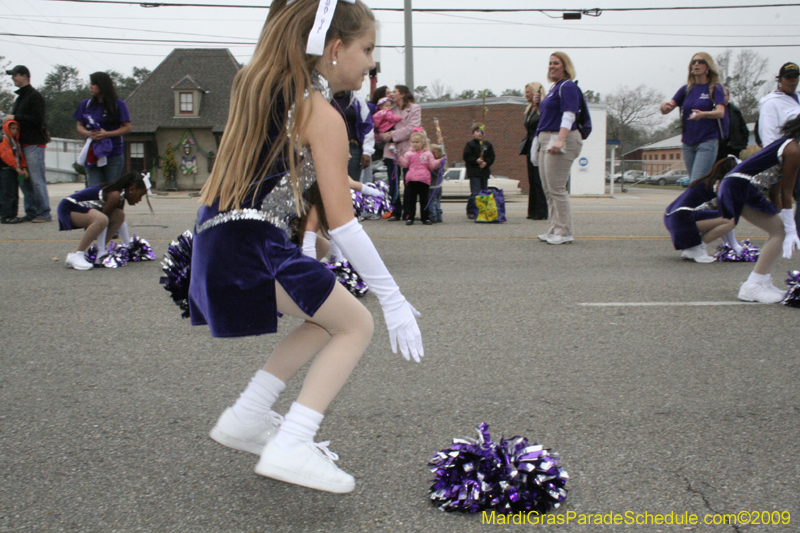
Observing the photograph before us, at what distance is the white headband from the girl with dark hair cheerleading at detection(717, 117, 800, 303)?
4.26 m

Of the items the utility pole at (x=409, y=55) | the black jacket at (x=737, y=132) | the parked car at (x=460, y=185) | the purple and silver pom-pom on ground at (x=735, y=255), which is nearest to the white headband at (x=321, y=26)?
the purple and silver pom-pom on ground at (x=735, y=255)

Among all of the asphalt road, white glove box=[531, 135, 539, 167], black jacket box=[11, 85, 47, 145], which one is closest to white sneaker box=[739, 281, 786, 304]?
the asphalt road

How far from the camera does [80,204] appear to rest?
701 cm

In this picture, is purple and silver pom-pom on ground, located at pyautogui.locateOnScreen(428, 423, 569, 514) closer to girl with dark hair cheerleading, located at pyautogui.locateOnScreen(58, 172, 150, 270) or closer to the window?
girl with dark hair cheerleading, located at pyautogui.locateOnScreen(58, 172, 150, 270)

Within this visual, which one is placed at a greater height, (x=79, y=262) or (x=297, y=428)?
(x=79, y=262)

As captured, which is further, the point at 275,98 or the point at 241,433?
the point at 241,433

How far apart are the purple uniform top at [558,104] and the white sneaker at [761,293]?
11.3ft

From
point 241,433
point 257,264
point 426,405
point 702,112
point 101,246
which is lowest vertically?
point 426,405

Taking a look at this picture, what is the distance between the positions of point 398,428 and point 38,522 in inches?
54.4

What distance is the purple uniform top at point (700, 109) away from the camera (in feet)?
25.7

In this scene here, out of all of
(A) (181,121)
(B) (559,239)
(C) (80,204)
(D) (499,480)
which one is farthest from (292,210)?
(A) (181,121)

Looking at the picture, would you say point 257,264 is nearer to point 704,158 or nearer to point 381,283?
point 381,283

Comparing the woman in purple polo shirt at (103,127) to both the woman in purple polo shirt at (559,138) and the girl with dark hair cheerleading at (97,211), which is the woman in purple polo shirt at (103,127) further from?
the woman in purple polo shirt at (559,138)

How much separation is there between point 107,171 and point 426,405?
6801mm
